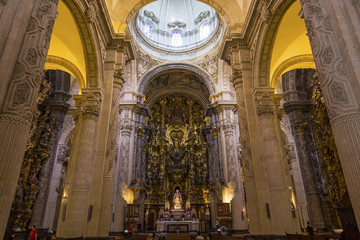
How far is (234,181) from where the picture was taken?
16.9 metres

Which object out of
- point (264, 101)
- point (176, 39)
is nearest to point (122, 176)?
point (264, 101)

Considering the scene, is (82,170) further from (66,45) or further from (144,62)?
(144,62)

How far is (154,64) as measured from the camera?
21.0m

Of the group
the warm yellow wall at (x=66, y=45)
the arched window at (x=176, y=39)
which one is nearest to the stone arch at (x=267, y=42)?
the warm yellow wall at (x=66, y=45)

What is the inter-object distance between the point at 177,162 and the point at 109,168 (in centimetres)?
1464

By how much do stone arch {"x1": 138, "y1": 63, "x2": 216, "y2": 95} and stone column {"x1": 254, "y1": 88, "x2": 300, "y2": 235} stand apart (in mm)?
10991

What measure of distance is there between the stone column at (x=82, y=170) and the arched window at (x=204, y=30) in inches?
626

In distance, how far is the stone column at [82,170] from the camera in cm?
741

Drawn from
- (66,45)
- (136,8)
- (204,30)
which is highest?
(204,30)

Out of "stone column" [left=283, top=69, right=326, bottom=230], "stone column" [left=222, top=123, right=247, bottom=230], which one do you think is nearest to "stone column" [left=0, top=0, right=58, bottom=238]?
"stone column" [left=222, top=123, right=247, bottom=230]

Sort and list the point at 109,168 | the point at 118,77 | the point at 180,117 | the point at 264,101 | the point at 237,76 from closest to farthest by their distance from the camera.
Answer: the point at 109,168
the point at 264,101
the point at 118,77
the point at 237,76
the point at 180,117

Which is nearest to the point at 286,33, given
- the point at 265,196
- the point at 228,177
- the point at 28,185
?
the point at 265,196

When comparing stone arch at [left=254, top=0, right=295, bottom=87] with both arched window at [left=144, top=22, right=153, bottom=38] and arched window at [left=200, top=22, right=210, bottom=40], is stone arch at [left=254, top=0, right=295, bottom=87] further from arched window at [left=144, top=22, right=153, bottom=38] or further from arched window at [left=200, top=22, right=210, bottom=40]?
arched window at [left=144, top=22, right=153, bottom=38]

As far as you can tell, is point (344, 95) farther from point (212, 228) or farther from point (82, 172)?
point (212, 228)
